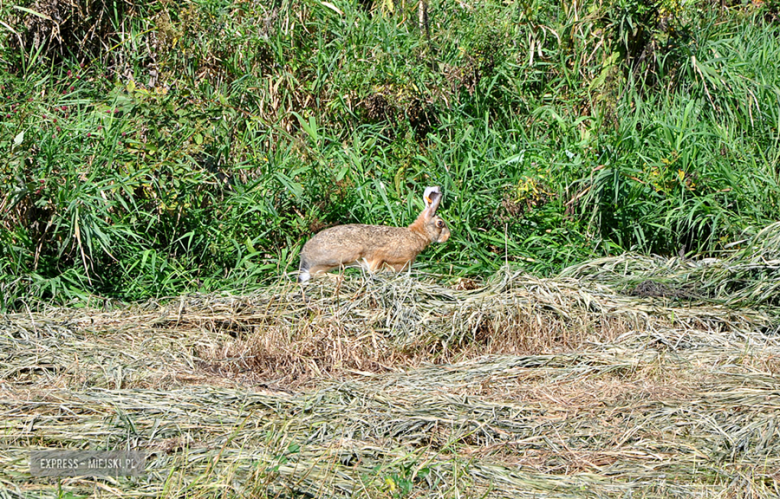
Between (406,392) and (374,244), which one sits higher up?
(406,392)

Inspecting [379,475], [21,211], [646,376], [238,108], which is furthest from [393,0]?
[379,475]

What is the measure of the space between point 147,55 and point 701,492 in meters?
6.29

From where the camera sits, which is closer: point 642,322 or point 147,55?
point 642,322

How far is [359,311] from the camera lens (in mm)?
5340

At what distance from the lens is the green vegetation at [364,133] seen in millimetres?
6172

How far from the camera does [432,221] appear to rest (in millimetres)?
6465

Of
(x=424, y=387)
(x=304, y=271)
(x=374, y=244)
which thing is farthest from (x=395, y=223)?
(x=424, y=387)

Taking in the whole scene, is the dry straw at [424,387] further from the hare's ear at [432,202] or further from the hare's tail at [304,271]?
the hare's ear at [432,202]

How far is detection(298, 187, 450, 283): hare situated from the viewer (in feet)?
19.9

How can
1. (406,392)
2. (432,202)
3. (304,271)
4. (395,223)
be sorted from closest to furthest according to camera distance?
(406,392), (304,271), (432,202), (395,223)

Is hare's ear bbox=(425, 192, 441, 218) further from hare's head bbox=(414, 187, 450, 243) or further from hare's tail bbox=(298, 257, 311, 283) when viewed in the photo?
hare's tail bbox=(298, 257, 311, 283)

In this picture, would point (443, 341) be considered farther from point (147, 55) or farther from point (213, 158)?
point (147, 55)

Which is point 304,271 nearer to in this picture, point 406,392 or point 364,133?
point 364,133

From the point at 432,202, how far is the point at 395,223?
494 mm
